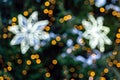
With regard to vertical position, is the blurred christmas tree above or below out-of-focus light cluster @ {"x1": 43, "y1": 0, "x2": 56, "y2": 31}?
below

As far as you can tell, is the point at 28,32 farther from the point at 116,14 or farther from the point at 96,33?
the point at 116,14

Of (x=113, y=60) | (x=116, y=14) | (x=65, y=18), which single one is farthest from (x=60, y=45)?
(x=116, y=14)

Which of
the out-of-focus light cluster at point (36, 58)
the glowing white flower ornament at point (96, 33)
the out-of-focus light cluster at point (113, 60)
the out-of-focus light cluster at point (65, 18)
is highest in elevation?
the out-of-focus light cluster at point (65, 18)

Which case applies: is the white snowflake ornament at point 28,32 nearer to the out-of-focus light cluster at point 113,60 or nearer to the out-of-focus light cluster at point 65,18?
the out-of-focus light cluster at point 65,18

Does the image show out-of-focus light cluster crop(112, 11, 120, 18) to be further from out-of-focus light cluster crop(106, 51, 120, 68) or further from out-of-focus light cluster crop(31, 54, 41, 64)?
out-of-focus light cluster crop(31, 54, 41, 64)

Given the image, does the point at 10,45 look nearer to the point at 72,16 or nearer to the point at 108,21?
the point at 72,16

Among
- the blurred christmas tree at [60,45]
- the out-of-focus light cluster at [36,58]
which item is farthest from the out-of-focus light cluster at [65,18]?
the out-of-focus light cluster at [36,58]

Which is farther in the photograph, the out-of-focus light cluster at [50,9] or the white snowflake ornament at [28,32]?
the out-of-focus light cluster at [50,9]

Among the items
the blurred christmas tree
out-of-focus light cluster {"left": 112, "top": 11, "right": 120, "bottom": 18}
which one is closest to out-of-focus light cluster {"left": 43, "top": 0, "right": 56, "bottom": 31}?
the blurred christmas tree

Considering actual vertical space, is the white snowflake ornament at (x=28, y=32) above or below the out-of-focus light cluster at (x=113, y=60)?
above
